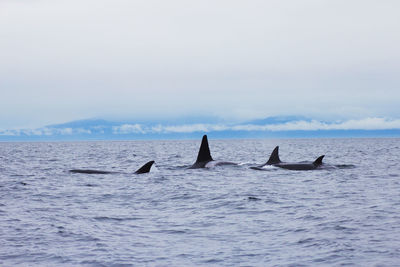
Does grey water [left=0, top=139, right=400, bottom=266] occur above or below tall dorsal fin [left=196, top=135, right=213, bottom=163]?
below

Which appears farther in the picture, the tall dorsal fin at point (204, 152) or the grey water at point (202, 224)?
the tall dorsal fin at point (204, 152)

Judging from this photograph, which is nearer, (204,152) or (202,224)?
(202,224)

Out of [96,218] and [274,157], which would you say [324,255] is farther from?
[274,157]

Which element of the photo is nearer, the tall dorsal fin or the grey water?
the grey water

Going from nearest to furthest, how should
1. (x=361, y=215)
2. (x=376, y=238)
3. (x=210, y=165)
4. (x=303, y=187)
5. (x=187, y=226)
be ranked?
(x=376, y=238) → (x=187, y=226) → (x=361, y=215) → (x=303, y=187) → (x=210, y=165)

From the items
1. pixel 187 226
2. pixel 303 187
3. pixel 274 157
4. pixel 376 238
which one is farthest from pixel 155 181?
pixel 376 238

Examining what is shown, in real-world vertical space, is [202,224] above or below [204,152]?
below

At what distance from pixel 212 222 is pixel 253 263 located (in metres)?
4.16

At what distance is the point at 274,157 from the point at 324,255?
2245cm

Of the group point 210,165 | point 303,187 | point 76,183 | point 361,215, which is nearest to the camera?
point 361,215

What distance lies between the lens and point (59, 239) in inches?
468

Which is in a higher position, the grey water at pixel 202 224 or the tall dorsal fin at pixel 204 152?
the tall dorsal fin at pixel 204 152

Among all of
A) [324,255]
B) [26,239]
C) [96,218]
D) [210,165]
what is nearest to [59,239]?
[26,239]

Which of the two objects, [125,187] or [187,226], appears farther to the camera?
[125,187]
